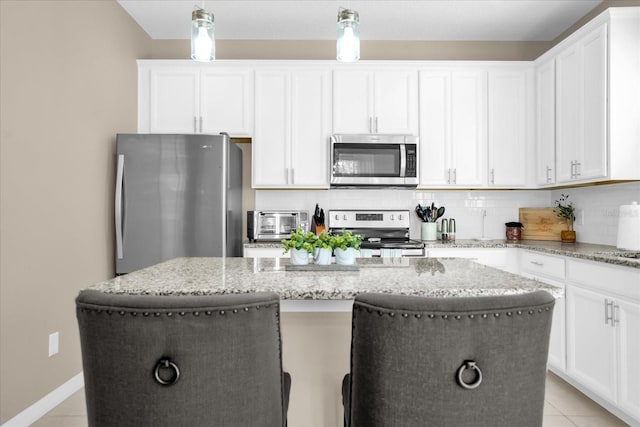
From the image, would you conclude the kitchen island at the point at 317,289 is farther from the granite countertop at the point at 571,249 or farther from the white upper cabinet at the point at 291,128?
the white upper cabinet at the point at 291,128

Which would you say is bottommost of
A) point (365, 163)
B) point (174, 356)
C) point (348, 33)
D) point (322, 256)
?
A: point (174, 356)

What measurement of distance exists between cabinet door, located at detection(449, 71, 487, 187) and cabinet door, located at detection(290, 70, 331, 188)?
1147 mm

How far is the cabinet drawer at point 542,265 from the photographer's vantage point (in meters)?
2.68

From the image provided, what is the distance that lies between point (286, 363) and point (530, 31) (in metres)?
3.76

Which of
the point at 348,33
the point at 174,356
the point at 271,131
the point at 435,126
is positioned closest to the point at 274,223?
the point at 271,131

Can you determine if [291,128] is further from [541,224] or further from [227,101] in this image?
[541,224]

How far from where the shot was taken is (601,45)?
2.62m

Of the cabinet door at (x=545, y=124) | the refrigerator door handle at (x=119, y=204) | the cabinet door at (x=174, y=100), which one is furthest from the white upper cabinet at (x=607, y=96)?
the refrigerator door handle at (x=119, y=204)

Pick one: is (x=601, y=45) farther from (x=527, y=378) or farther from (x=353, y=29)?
(x=527, y=378)

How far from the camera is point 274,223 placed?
3650 millimetres

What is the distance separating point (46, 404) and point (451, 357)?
8.49 ft

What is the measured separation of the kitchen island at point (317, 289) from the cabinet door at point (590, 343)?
43.5 inches

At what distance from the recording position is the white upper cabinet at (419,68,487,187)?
3.60 m

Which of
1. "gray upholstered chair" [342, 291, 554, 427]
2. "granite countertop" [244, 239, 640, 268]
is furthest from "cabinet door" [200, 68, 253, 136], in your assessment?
"gray upholstered chair" [342, 291, 554, 427]
